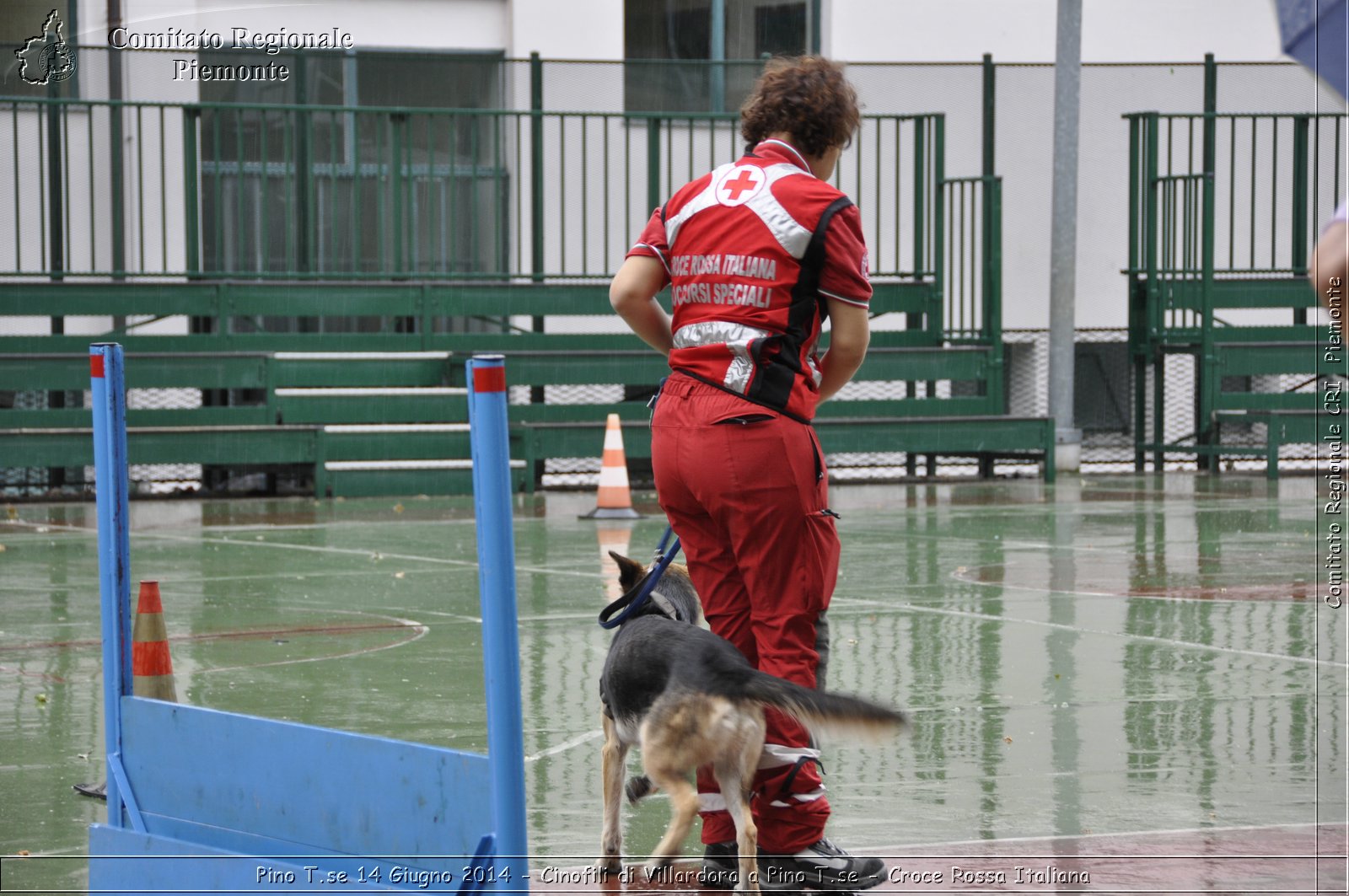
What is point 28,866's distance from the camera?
4211 mm

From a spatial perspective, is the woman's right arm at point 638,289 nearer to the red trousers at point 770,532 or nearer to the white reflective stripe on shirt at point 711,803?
the red trousers at point 770,532

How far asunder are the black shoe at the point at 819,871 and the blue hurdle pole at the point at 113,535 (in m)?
1.63

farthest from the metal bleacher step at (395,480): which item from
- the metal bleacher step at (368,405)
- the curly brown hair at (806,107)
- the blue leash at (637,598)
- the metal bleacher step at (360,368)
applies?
the curly brown hair at (806,107)

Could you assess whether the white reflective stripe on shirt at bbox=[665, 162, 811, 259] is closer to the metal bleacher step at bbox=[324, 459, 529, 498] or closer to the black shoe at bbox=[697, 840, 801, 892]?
the black shoe at bbox=[697, 840, 801, 892]

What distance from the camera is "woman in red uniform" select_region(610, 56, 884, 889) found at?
12.9 feet

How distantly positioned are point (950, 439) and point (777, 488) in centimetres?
1226

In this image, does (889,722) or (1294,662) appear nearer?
(889,722)

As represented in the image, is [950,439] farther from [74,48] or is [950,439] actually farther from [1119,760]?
[1119,760]

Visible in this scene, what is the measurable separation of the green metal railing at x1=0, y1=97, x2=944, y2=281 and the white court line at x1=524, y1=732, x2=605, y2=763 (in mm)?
10853

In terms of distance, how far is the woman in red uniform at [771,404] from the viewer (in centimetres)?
392

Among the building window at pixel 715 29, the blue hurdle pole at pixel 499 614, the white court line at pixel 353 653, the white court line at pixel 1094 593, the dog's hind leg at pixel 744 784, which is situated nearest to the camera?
the blue hurdle pole at pixel 499 614

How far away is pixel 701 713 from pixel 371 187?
51.3 ft

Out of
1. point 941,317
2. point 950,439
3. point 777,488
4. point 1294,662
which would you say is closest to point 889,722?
point 777,488

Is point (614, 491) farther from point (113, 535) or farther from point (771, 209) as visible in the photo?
point (771, 209)
